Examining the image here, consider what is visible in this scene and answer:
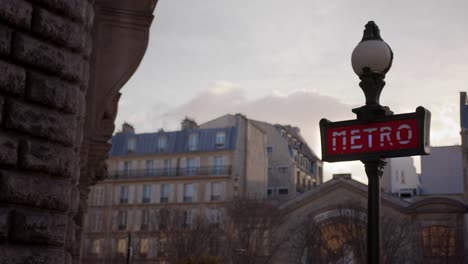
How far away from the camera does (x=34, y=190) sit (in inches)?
242

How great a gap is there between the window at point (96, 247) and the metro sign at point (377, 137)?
6355 cm

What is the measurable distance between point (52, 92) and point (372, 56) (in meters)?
3.54

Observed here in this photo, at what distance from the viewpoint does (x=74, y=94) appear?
671 centimetres

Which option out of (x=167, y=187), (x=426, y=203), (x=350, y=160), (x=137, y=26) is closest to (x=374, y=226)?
(x=350, y=160)

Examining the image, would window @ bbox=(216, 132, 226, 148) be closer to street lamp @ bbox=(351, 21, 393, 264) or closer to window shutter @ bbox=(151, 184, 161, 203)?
window shutter @ bbox=(151, 184, 161, 203)

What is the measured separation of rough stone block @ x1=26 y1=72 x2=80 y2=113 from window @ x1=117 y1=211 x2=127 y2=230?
213ft

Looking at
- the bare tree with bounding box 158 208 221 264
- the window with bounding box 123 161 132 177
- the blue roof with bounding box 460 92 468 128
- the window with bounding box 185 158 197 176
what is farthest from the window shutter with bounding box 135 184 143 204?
the blue roof with bounding box 460 92 468 128

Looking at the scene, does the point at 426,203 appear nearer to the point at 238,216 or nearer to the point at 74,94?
the point at 238,216

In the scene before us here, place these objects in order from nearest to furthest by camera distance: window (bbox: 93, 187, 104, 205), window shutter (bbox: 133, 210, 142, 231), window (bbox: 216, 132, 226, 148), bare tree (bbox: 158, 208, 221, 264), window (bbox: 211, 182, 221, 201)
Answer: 1. bare tree (bbox: 158, 208, 221, 264)
2. window (bbox: 211, 182, 221, 201)
3. window shutter (bbox: 133, 210, 142, 231)
4. window (bbox: 216, 132, 226, 148)
5. window (bbox: 93, 187, 104, 205)

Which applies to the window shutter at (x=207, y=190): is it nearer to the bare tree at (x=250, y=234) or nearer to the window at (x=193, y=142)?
the window at (x=193, y=142)

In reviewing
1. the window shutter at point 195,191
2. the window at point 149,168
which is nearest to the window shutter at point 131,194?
the window at point 149,168

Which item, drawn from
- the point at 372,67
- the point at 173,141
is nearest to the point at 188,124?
the point at 173,141

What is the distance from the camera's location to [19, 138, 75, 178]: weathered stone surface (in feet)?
20.0

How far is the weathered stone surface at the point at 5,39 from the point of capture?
19.4 ft
